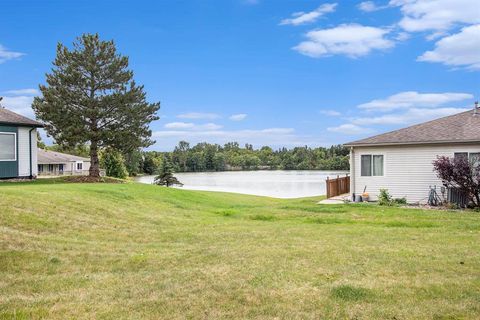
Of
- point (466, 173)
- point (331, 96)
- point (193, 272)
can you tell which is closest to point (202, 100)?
point (331, 96)

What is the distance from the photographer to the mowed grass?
183 inches

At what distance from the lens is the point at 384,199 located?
18.0 metres

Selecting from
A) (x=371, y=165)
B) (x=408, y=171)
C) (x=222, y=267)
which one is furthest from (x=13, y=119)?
(x=408, y=171)

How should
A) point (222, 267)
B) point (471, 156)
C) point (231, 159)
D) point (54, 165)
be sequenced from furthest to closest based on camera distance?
point (231, 159), point (54, 165), point (471, 156), point (222, 267)

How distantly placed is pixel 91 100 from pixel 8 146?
6541 millimetres

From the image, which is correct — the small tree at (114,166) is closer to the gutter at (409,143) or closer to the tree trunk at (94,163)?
the tree trunk at (94,163)

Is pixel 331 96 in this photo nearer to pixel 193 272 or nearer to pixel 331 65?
pixel 331 65

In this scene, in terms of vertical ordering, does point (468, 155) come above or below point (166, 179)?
Answer: above

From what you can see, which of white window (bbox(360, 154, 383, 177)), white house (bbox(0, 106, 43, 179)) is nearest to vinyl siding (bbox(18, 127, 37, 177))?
white house (bbox(0, 106, 43, 179))

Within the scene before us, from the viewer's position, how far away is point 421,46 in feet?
67.3

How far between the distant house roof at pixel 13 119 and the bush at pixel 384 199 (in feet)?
56.5

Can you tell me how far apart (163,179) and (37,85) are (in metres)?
26.7

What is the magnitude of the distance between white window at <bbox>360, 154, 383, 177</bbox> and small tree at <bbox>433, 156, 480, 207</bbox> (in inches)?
126

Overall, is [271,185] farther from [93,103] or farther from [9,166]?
[9,166]
